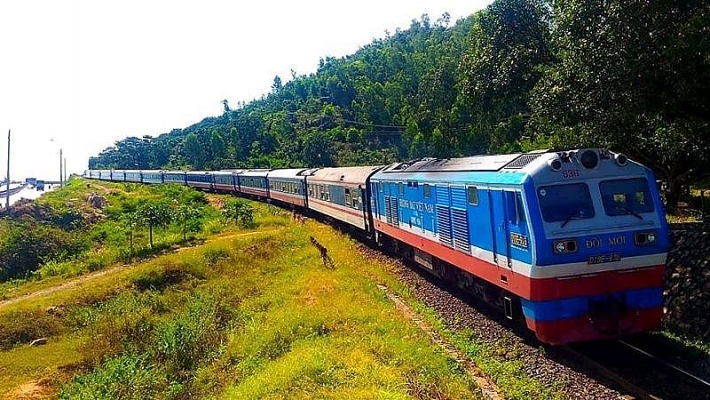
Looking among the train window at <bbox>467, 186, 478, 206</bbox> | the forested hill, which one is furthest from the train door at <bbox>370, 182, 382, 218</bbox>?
the train window at <bbox>467, 186, 478, 206</bbox>

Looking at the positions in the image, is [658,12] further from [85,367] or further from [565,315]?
[85,367]

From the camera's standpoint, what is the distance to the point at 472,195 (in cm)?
1298

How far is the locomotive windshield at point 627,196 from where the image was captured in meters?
10.7

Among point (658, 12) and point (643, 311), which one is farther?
point (658, 12)

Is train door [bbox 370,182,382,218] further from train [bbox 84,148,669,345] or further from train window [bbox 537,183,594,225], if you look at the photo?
train window [bbox 537,183,594,225]

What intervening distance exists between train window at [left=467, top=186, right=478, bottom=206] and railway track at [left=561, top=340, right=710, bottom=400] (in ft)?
11.4

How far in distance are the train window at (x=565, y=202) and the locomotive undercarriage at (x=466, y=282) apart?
2117 mm

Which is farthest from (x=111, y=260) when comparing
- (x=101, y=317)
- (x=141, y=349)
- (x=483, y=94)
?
(x=483, y=94)

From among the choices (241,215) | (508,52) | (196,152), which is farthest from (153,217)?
(196,152)

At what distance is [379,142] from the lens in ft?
339

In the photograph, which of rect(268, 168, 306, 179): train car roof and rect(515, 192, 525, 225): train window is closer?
rect(515, 192, 525, 225): train window

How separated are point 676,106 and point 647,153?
10.6 metres

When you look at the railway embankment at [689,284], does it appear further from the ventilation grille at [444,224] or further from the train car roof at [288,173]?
the train car roof at [288,173]

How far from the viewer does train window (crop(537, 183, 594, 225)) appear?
10375mm
